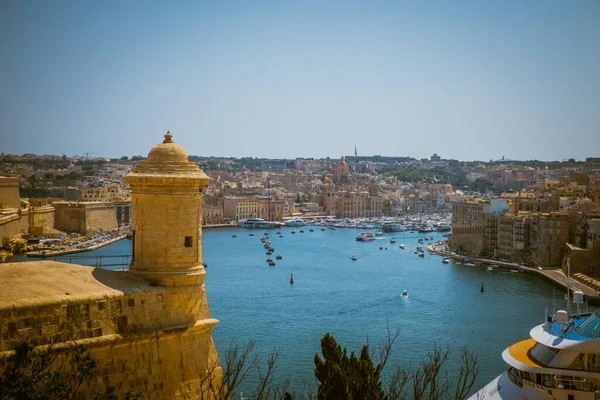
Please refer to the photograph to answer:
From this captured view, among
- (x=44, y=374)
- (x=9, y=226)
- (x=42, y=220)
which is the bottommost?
(x=42, y=220)

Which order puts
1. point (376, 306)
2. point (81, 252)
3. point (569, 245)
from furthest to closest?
point (81, 252)
point (569, 245)
point (376, 306)

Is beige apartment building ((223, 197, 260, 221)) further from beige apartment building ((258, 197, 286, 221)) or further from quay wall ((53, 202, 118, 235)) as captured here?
quay wall ((53, 202, 118, 235))

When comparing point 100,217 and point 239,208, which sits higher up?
point 100,217

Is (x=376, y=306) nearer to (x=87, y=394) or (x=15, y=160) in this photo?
(x=87, y=394)

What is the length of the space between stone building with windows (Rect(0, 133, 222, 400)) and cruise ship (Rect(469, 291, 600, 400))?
8.97 feet

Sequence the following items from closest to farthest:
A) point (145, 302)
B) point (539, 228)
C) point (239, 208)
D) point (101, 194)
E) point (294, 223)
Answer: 1. point (145, 302)
2. point (539, 228)
3. point (101, 194)
4. point (294, 223)
5. point (239, 208)

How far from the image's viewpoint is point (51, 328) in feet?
9.76

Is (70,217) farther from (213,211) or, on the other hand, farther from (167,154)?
(167,154)

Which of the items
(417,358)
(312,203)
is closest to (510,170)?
(312,203)

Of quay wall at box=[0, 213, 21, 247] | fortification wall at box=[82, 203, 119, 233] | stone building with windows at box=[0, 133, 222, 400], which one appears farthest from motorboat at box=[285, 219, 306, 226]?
stone building with windows at box=[0, 133, 222, 400]

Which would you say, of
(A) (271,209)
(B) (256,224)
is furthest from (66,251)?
(A) (271,209)

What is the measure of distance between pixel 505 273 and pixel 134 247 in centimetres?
2033

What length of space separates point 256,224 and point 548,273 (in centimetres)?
2673

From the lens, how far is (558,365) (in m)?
5.82
